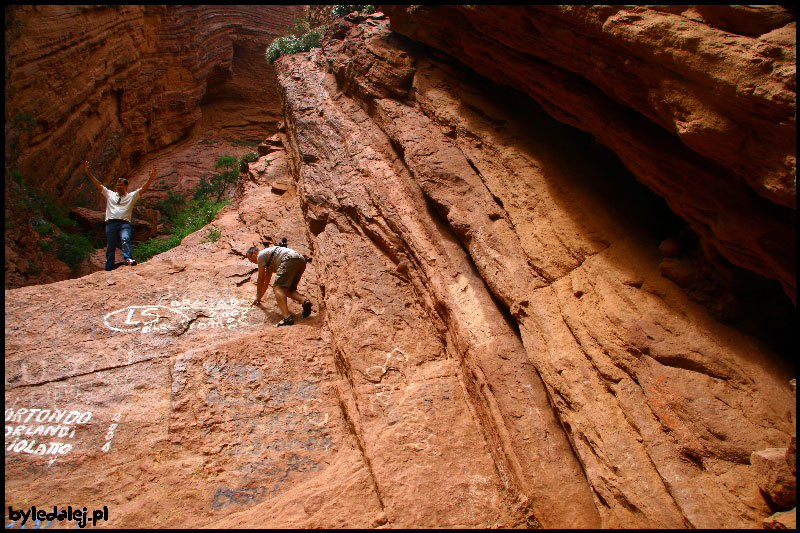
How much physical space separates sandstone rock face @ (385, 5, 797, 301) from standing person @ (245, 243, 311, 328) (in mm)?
3799

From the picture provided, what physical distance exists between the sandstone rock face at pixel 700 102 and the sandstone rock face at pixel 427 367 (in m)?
0.83

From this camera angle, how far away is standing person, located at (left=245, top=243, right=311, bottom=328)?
6.34 meters

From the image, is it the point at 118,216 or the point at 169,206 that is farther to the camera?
the point at 169,206

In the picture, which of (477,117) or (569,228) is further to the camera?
(477,117)

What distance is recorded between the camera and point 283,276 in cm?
640

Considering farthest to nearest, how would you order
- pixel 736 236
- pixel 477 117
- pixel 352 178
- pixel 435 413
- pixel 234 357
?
pixel 352 178 → pixel 477 117 → pixel 234 357 → pixel 435 413 → pixel 736 236

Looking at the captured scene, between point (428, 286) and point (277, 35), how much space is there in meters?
17.2

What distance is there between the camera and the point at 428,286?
18.4 ft

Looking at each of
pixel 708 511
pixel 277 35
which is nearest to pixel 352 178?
pixel 708 511

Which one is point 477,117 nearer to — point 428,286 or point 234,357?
point 428,286

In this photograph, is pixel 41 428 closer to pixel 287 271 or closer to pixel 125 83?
pixel 287 271

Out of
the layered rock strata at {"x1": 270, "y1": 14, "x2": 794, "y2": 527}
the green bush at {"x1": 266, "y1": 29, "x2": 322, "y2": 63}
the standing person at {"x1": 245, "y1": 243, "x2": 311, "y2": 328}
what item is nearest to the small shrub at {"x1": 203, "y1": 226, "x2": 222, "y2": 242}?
the layered rock strata at {"x1": 270, "y1": 14, "x2": 794, "y2": 527}

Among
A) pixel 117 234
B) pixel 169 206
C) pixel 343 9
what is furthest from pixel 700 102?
pixel 169 206

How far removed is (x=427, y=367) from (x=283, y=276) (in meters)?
2.43
